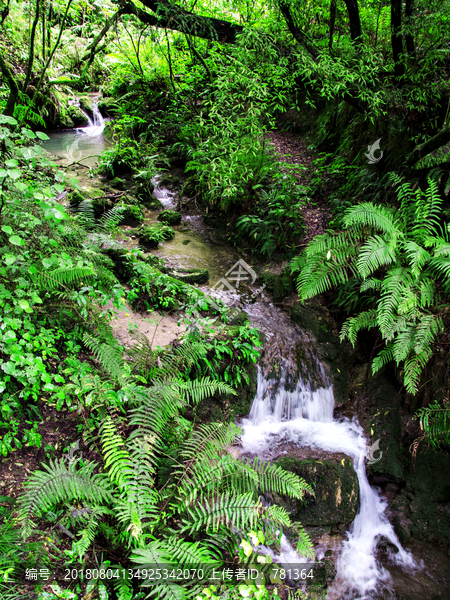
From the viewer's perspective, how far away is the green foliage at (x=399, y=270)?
400 cm

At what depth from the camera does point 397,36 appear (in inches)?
215

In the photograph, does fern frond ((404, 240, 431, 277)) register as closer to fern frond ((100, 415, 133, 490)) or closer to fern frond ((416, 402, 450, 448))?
fern frond ((416, 402, 450, 448))

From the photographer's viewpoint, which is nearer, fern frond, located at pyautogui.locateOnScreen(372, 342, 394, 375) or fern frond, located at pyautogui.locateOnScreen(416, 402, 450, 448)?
fern frond, located at pyautogui.locateOnScreen(416, 402, 450, 448)

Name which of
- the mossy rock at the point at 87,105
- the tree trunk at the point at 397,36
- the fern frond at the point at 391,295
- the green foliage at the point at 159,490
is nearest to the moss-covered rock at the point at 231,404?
the green foliage at the point at 159,490

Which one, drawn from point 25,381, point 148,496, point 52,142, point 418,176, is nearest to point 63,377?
point 25,381

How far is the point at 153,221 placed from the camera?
7.54m

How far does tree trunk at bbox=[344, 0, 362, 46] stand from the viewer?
5.71m

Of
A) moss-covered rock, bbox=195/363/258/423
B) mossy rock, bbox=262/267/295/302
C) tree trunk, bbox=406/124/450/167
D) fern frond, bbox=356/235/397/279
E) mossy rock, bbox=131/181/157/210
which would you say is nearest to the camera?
fern frond, bbox=356/235/397/279

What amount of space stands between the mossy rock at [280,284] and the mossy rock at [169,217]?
2.74 m

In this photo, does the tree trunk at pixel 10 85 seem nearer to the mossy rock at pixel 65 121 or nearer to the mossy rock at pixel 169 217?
the mossy rock at pixel 169 217

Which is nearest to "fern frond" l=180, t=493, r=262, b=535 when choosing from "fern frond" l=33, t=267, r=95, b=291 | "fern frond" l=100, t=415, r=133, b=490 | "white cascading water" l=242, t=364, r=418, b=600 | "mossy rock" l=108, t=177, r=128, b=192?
"fern frond" l=100, t=415, r=133, b=490

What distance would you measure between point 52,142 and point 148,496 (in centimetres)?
1161

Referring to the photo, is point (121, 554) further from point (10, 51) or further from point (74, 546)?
point (10, 51)

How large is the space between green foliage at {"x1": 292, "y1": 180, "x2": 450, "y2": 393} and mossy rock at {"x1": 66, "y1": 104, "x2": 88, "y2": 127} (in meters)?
11.7
